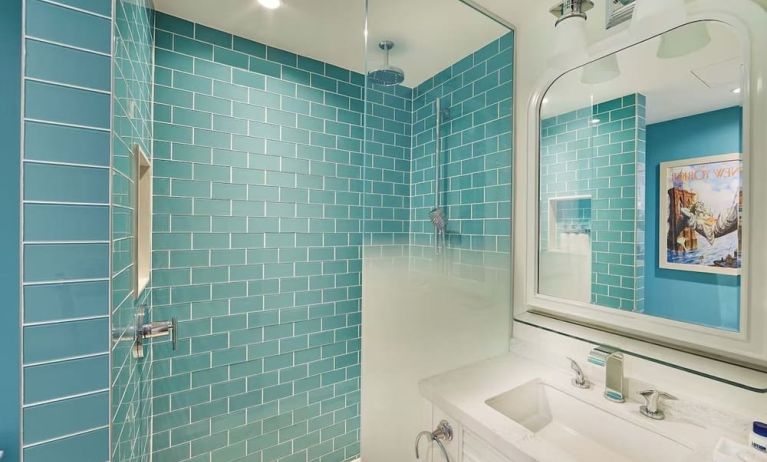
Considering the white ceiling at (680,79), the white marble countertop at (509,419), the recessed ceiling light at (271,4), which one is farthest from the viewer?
the recessed ceiling light at (271,4)

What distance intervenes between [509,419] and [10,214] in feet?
4.33

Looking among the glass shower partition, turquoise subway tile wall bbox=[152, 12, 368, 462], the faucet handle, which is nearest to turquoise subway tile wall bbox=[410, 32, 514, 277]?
the glass shower partition

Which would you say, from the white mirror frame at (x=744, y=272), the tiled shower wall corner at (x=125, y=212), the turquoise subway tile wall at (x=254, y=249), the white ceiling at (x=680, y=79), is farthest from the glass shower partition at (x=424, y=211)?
the tiled shower wall corner at (x=125, y=212)

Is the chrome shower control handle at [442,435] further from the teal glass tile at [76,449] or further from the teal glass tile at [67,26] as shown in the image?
the teal glass tile at [67,26]

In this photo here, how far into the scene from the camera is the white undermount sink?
2.94 feet

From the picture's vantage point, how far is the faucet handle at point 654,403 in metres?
0.99

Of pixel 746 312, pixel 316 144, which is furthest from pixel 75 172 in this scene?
pixel 746 312

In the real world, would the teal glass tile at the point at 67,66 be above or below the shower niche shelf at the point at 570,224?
above

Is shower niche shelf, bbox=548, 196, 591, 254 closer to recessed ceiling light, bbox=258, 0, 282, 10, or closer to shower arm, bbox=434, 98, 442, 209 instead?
shower arm, bbox=434, 98, 442, 209

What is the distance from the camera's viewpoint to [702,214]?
39.1 inches

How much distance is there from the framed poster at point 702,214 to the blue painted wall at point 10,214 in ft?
5.67

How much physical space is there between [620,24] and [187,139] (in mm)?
1917

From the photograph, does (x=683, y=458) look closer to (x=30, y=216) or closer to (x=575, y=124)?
(x=575, y=124)

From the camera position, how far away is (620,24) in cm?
118
